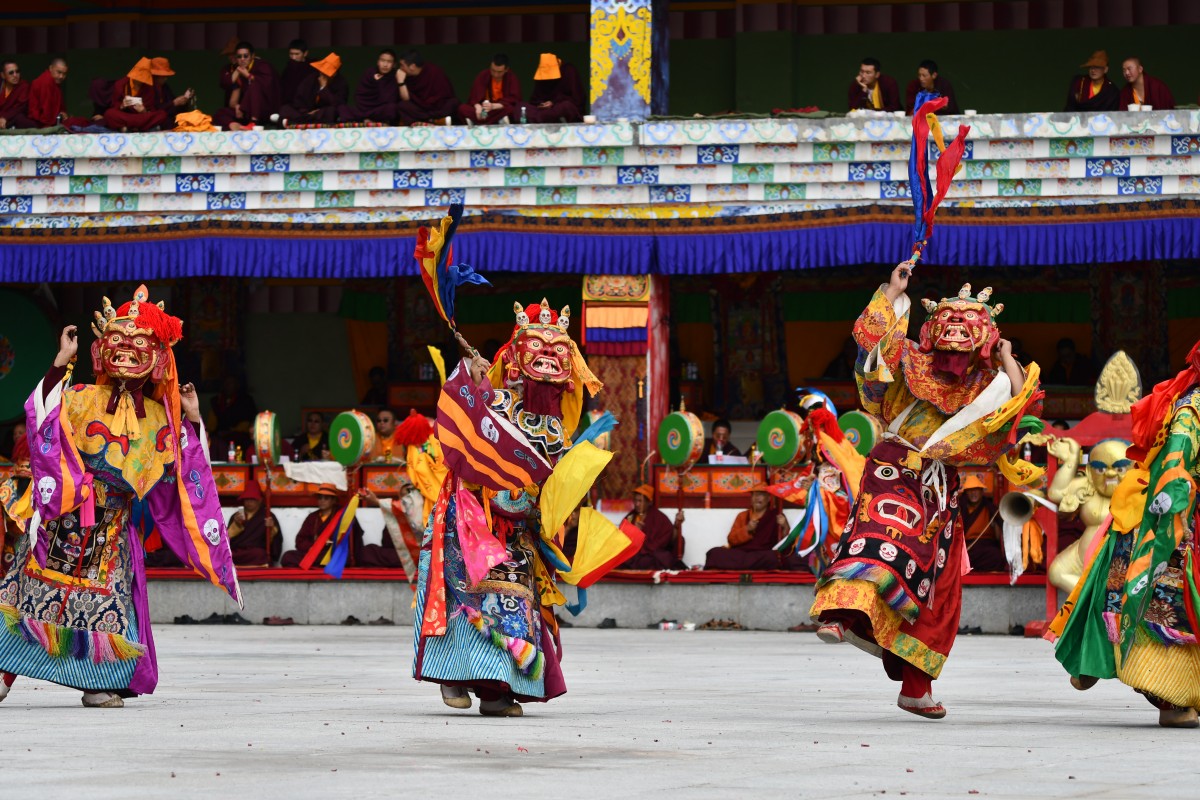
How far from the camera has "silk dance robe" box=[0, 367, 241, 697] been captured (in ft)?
25.0

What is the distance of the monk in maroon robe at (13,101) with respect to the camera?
15680mm

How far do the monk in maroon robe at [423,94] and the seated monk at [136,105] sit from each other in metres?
1.79

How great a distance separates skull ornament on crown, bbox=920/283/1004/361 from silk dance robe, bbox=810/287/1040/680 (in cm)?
7

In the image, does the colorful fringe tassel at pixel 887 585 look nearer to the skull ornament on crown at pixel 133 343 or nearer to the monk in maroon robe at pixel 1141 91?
the skull ornament on crown at pixel 133 343

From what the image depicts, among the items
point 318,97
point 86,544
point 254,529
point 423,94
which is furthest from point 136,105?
point 86,544

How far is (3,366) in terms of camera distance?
55.2 ft

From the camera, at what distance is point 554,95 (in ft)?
50.1

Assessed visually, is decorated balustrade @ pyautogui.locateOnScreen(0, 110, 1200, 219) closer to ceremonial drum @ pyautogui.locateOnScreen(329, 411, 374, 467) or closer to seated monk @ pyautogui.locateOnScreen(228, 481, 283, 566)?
ceremonial drum @ pyautogui.locateOnScreen(329, 411, 374, 467)

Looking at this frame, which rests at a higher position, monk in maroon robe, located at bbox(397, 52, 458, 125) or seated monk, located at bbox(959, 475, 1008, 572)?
monk in maroon robe, located at bbox(397, 52, 458, 125)

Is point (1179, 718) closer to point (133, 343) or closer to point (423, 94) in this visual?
point (133, 343)

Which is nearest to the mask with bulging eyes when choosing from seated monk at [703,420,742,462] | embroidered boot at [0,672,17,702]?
embroidered boot at [0,672,17,702]

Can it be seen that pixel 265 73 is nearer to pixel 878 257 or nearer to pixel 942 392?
pixel 878 257

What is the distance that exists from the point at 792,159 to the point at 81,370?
22.6ft

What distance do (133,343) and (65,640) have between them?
43.6 inches
